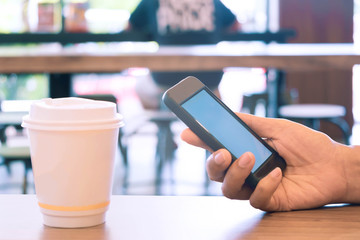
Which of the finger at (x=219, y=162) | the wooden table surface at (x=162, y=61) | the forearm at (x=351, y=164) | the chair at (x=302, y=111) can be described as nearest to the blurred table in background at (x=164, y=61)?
the wooden table surface at (x=162, y=61)

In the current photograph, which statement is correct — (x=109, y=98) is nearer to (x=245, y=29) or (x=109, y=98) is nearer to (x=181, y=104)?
(x=181, y=104)

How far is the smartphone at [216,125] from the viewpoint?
2.57ft

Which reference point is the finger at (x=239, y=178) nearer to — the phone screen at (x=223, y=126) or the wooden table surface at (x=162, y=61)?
the phone screen at (x=223, y=126)

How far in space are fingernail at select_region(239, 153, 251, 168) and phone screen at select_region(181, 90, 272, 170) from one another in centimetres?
4

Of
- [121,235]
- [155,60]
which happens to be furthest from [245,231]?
[155,60]

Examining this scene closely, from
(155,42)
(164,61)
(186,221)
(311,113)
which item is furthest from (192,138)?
(155,42)

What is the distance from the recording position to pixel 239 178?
30.9 inches

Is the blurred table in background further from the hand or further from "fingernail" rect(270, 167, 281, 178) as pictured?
"fingernail" rect(270, 167, 281, 178)

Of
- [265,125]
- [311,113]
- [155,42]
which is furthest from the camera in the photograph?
[155,42]

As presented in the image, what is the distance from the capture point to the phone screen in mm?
795

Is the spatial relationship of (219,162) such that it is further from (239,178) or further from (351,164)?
(351,164)

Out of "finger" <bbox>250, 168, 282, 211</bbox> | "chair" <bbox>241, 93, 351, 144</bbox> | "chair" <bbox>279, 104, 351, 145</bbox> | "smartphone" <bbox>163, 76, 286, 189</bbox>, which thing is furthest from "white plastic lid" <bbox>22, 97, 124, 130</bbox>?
"chair" <bbox>279, 104, 351, 145</bbox>

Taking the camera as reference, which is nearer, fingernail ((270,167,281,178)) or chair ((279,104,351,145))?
fingernail ((270,167,281,178))

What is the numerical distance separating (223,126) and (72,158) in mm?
243
